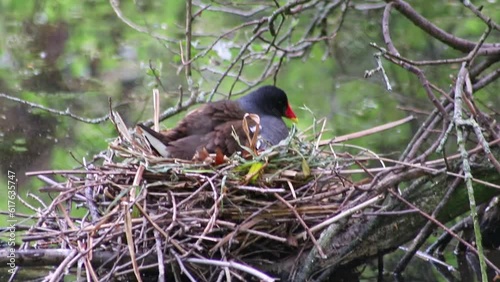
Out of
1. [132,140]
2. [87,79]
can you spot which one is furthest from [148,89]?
[132,140]

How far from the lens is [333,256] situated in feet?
13.5

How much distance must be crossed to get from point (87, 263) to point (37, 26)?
256 inches

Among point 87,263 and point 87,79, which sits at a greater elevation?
point 87,263

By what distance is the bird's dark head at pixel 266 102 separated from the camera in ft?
17.1

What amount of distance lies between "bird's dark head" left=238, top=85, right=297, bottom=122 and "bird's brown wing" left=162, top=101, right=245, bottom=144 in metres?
0.44

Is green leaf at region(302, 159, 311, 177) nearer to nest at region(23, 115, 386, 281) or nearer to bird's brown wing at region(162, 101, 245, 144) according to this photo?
nest at region(23, 115, 386, 281)

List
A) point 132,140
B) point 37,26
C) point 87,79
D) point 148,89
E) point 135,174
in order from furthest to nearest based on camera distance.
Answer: point 37,26 → point 87,79 → point 148,89 → point 132,140 → point 135,174

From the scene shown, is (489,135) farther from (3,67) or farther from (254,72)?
(3,67)

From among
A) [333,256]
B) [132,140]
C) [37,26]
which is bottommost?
[37,26]

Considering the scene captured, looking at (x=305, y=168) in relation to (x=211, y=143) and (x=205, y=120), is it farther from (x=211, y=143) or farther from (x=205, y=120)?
(x=205, y=120)

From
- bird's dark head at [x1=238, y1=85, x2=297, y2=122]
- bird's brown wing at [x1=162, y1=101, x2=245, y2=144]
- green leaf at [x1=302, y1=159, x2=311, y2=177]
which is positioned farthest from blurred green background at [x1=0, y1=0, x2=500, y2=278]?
green leaf at [x1=302, y1=159, x2=311, y2=177]

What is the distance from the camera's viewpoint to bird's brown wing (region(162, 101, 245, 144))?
174 inches

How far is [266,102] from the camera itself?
5.35m

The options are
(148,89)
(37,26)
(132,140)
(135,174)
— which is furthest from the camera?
(37,26)
